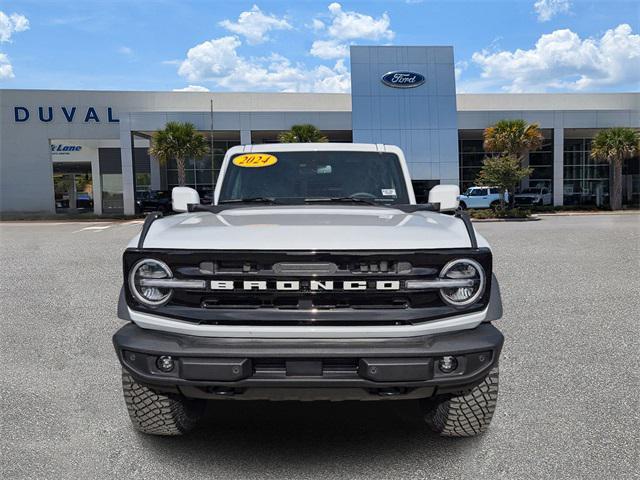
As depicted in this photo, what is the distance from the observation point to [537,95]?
41.8m

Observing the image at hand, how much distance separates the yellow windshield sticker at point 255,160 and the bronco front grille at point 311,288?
6.54 feet

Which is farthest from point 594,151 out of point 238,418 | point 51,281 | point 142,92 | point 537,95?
point 238,418

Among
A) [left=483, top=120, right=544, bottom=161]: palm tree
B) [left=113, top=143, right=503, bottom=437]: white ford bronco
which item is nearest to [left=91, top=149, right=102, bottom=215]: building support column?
[left=483, top=120, right=544, bottom=161]: palm tree

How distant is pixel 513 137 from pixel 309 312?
1229 inches

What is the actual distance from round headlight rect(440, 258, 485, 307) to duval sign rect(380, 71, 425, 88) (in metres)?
30.9

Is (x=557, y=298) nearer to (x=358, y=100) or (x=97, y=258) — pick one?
(x=97, y=258)

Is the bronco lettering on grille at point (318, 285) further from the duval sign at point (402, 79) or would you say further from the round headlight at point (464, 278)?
the duval sign at point (402, 79)

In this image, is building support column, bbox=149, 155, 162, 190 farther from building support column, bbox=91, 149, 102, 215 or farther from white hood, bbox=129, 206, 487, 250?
white hood, bbox=129, 206, 487, 250

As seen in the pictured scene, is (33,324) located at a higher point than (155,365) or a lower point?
lower

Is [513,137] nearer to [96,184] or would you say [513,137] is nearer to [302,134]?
[302,134]

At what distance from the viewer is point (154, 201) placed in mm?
33031

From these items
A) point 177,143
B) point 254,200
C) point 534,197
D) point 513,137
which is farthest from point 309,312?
point 534,197

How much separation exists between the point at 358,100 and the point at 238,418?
2987 cm

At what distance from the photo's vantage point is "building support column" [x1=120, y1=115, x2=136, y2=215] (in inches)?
1252
